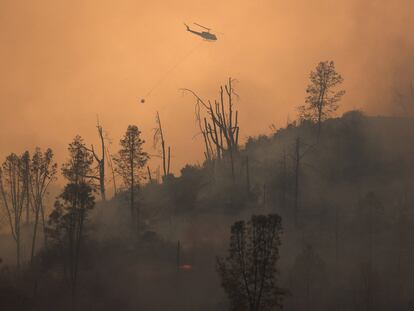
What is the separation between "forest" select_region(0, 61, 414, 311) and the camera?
5975 cm

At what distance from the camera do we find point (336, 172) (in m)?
86.8

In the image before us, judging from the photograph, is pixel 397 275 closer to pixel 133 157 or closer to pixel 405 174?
pixel 405 174

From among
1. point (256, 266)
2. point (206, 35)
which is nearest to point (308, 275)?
point (256, 266)

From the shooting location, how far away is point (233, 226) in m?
43.9

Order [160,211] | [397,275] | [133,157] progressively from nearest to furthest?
[397,275] < [133,157] < [160,211]

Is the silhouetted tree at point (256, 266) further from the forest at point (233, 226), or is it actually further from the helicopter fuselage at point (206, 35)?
the helicopter fuselage at point (206, 35)

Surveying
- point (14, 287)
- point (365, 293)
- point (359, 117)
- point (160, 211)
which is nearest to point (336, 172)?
point (359, 117)

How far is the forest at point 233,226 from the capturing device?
196 feet

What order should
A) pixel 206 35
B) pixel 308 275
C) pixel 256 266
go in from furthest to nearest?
pixel 206 35 < pixel 308 275 < pixel 256 266

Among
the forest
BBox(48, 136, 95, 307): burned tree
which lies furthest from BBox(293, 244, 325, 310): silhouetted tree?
BBox(48, 136, 95, 307): burned tree

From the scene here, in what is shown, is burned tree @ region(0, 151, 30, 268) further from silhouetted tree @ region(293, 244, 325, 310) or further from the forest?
silhouetted tree @ region(293, 244, 325, 310)

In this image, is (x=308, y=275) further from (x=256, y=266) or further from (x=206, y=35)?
(x=206, y=35)

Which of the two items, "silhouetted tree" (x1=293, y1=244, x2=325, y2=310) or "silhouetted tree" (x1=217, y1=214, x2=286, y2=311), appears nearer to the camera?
"silhouetted tree" (x1=217, y1=214, x2=286, y2=311)

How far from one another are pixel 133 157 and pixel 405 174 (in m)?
35.7
